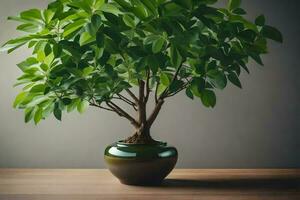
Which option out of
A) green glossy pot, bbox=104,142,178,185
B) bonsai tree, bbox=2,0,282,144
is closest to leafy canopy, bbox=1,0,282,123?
bonsai tree, bbox=2,0,282,144

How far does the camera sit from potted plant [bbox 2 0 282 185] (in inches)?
39.6

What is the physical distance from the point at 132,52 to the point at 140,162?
286mm

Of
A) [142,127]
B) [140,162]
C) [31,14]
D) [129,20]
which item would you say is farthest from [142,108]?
[31,14]

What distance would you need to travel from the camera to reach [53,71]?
3.54 ft

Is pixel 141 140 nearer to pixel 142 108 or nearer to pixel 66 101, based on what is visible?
pixel 142 108

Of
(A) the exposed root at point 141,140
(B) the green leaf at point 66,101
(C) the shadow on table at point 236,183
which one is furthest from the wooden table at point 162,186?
(B) the green leaf at point 66,101

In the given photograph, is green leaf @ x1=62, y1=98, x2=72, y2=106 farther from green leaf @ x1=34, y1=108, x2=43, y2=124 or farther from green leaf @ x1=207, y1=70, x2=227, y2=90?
green leaf @ x1=207, y1=70, x2=227, y2=90

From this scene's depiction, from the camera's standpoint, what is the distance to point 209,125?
5.17 feet

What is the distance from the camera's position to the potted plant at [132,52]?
100 cm

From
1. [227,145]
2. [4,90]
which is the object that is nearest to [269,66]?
[227,145]

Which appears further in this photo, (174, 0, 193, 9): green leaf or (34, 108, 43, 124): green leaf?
(34, 108, 43, 124): green leaf

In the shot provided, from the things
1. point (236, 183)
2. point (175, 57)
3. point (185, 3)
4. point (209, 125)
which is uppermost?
point (185, 3)

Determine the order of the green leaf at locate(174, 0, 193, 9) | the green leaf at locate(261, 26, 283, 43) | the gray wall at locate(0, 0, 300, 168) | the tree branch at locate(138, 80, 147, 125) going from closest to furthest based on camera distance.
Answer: the green leaf at locate(174, 0, 193, 9), the green leaf at locate(261, 26, 283, 43), the tree branch at locate(138, 80, 147, 125), the gray wall at locate(0, 0, 300, 168)

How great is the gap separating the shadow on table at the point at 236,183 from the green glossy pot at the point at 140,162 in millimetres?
61
